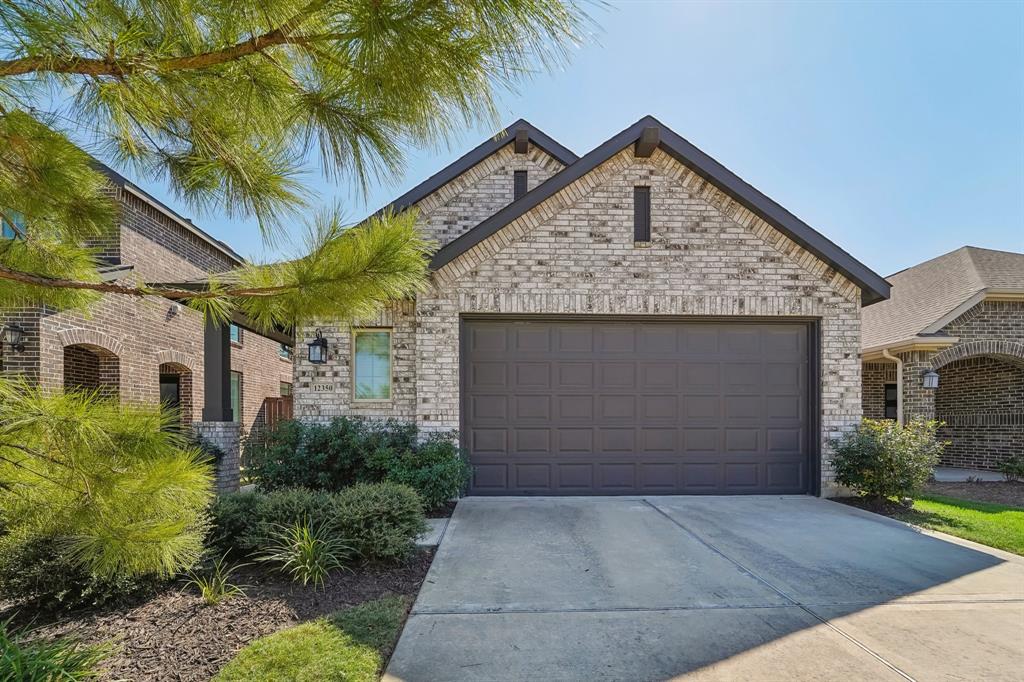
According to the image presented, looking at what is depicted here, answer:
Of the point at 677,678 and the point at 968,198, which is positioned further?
the point at 968,198

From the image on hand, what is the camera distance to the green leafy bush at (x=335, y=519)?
4.57 metres

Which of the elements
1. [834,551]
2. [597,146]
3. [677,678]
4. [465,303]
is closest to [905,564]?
[834,551]

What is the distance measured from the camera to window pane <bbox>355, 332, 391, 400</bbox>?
7922 mm

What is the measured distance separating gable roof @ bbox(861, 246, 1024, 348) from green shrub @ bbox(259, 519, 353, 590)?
11539 mm

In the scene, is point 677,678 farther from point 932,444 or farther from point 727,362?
point 932,444

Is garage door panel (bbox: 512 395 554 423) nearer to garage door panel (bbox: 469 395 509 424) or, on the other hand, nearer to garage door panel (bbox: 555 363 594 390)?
garage door panel (bbox: 469 395 509 424)

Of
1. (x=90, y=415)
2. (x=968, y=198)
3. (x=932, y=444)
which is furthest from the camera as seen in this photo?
(x=968, y=198)

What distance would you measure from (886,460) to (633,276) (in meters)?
4.06

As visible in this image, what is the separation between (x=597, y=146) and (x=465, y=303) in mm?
2995

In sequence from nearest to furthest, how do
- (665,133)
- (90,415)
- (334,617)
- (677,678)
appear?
(90,415), (677,678), (334,617), (665,133)

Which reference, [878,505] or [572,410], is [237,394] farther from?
[878,505]

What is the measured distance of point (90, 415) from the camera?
2320mm

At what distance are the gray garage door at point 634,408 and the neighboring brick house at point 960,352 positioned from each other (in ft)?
16.0

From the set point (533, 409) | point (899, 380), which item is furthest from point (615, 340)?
point (899, 380)
